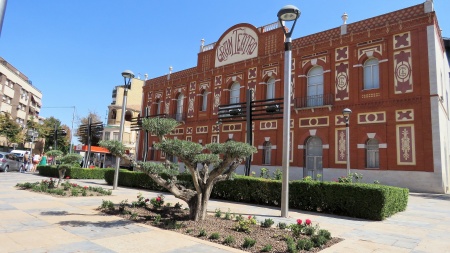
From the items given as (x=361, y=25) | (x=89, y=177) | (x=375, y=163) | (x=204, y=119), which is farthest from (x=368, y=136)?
(x=89, y=177)

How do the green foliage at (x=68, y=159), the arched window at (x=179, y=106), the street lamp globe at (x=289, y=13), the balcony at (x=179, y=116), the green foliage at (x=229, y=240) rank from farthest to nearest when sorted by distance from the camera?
the arched window at (x=179, y=106), the balcony at (x=179, y=116), the green foliage at (x=68, y=159), the street lamp globe at (x=289, y=13), the green foliage at (x=229, y=240)

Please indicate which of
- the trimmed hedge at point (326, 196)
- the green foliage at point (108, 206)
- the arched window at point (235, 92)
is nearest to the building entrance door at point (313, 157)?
the arched window at point (235, 92)

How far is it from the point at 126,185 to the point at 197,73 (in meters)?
16.5

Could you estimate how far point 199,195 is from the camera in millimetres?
7359

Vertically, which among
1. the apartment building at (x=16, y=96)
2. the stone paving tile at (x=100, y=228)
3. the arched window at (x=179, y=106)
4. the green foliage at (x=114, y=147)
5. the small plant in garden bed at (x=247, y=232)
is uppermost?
the apartment building at (x=16, y=96)

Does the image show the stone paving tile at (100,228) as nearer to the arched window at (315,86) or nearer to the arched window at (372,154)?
the arched window at (372,154)

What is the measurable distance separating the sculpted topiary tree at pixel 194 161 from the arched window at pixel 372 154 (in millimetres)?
14913

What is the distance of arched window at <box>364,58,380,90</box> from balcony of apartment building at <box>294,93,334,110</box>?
2.47 m

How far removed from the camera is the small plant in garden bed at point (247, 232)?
5.43 metres

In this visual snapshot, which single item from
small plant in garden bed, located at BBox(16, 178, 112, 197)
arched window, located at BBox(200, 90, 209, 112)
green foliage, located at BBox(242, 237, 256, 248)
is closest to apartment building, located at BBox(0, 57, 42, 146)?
arched window, located at BBox(200, 90, 209, 112)

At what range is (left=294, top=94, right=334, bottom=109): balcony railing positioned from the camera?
21516 millimetres

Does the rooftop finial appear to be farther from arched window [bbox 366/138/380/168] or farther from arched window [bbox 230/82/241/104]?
arched window [bbox 230/82/241/104]

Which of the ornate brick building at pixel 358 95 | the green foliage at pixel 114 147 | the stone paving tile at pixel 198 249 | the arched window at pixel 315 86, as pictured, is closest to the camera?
the stone paving tile at pixel 198 249

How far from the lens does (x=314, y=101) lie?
73.8ft
